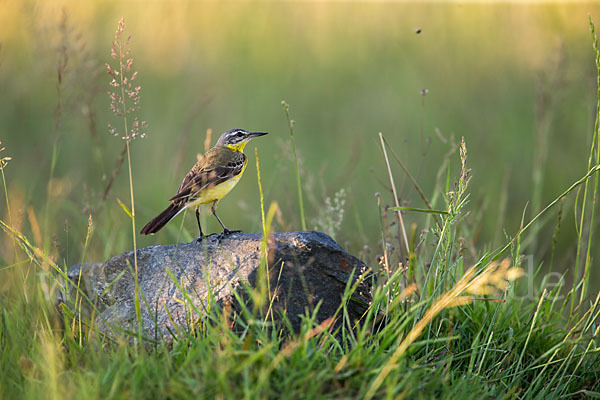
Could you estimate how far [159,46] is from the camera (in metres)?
A: 9.70

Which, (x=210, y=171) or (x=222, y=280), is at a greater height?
(x=210, y=171)

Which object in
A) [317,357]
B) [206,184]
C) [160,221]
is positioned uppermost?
[206,184]

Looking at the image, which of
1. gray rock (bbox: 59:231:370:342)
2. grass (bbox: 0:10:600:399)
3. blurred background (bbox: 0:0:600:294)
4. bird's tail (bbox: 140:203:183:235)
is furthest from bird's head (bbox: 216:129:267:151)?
grass (bbox: 0:10:600:399)

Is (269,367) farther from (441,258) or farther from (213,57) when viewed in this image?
(213,57)

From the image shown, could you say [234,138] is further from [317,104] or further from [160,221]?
[317,104]

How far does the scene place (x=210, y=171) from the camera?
3912 mm

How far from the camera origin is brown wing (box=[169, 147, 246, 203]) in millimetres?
3680

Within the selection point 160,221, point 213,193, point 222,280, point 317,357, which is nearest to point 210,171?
point 213,193

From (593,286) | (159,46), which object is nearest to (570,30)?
(593,286)

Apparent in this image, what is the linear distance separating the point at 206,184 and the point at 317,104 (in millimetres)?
Answer: 5656

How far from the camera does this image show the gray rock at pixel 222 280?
3.02 meters

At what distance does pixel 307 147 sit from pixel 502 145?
252cm

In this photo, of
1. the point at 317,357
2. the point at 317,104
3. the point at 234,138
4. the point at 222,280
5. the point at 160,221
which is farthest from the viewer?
the point at 317,104

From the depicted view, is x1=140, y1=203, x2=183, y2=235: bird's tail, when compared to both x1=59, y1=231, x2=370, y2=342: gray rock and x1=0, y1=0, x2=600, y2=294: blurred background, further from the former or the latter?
x1=0, y1=0, x2=600, y2=294: blurred background
